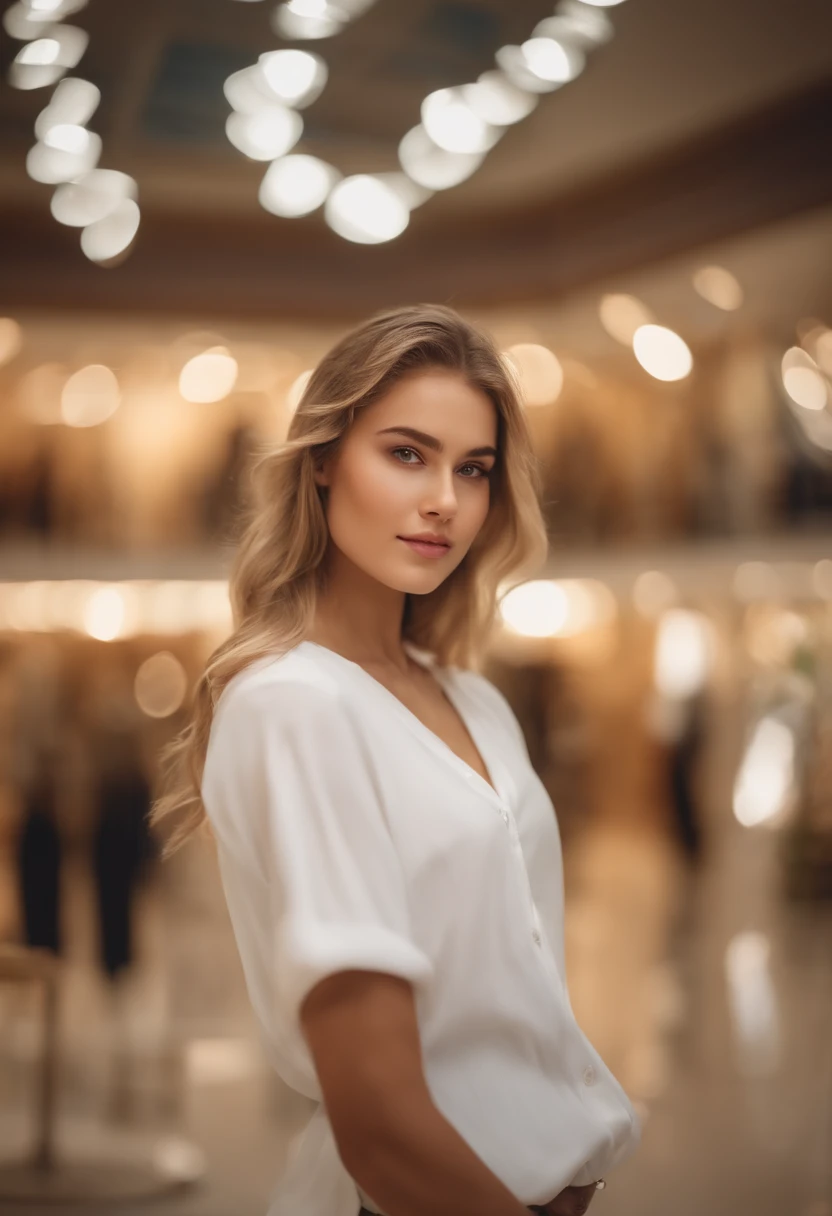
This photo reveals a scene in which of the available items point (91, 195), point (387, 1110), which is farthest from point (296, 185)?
point (387, 1110)

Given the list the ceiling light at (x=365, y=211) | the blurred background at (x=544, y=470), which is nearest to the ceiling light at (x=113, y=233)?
the blurred background at (x=544, y=470)

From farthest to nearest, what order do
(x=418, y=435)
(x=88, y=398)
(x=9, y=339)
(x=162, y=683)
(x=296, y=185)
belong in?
(x=162, y=683), (x=88, y=398), (x=9, y=339), (x=296, y=185), (x=418, y=435)

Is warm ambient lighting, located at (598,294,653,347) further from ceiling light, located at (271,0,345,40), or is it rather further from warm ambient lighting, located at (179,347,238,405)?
ceiling light, located at (271,0,345,40)

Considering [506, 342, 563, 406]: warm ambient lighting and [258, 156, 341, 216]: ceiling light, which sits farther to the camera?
[506, 342, 563, 406]: warm ambient lighting

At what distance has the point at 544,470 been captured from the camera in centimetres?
601

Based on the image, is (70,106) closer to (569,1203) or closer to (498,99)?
(498,99)

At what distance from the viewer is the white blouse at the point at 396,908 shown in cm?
113

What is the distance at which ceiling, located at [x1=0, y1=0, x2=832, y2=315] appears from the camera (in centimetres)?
465

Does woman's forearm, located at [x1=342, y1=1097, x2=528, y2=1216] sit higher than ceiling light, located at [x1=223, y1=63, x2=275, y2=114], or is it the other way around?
ceiling light, located at [x1=223, y1=63, x2=275, y2=114]

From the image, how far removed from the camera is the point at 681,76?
501 centimetres

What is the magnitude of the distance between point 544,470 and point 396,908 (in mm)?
5016

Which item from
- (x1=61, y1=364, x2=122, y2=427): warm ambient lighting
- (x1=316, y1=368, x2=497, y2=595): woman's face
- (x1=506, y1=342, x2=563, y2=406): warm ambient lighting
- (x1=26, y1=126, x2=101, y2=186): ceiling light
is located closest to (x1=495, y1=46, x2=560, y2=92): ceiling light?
(x1=26, y1=126, x2=101, y2=186): ceiling light

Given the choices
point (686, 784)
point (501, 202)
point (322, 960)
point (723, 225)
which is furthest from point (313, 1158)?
point (686, 784)

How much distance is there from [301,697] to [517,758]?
44 cm
